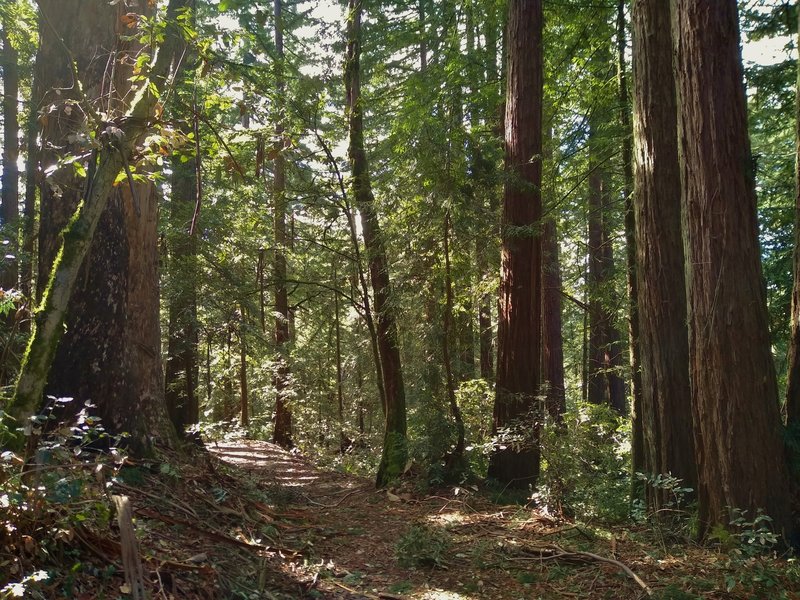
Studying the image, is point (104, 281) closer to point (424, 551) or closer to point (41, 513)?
point (41, 513)

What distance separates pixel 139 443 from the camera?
5.76m

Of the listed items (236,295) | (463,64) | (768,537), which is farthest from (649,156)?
(236,295)

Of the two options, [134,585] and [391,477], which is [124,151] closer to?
[134,585]

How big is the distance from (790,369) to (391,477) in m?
5.66

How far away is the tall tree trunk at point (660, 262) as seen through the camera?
21.5 ft

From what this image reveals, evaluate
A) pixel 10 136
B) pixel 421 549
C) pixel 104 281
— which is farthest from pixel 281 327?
pixel 421 549

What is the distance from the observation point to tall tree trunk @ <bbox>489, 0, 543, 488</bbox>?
337 inches

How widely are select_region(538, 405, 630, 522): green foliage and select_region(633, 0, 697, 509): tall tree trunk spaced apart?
33.5 inches

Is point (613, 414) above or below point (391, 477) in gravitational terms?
above

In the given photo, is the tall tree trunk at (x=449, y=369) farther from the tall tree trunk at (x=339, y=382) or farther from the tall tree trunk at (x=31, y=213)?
the tall tree trunk at (x=339, y=382)

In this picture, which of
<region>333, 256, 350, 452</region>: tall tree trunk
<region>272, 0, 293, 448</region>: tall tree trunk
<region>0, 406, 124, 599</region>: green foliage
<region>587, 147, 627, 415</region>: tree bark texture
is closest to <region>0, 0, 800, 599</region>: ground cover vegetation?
<region>0, 406, 124, 599</region>: green foliage

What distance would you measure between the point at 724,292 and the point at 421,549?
376 centimetres

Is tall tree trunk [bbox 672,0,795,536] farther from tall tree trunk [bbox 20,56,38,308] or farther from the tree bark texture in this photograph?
the tree bark texture

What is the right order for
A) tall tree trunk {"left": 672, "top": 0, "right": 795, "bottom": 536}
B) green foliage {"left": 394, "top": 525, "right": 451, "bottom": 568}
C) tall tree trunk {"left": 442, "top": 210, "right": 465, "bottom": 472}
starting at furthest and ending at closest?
tall tree trunk {"left": 442, "top": 210, "right": 465, "bottom": 472}
green foliage {"left": 394, "top": 525, "right": 451, "bottom": 568}
tall tree trunk {"left": 672, "top": 0, "right": 795, "bottom": 536}
